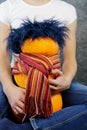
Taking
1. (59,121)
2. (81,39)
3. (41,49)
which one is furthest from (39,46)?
(81,39)

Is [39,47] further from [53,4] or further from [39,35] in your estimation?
[53,4]

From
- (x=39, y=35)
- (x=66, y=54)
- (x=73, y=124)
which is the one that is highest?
(x=39, y=35)

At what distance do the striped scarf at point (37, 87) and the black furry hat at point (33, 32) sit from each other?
2.7 inches

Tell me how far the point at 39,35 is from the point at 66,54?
20 cm

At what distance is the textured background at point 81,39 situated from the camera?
152 centimetres

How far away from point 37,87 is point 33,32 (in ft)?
0.66

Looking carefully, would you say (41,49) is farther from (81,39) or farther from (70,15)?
(81,39)

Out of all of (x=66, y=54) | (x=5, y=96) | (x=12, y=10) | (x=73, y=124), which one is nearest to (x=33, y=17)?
(x=12, y=10)

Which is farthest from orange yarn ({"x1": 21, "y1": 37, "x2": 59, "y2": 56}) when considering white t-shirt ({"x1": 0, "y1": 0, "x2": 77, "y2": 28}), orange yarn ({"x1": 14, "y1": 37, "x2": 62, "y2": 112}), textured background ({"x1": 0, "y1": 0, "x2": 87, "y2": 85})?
textured background ({"x1": 0, "y1": 0, "x2": 87, "y2": 85})

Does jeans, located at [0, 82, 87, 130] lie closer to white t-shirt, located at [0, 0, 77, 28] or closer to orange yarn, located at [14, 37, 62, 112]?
orange yarn, located at [14, 37, 62, 112]

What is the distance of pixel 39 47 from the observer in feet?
3.42

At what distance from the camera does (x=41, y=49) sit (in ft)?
3.42

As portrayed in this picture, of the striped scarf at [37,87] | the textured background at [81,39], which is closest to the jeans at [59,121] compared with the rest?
the striped scarf at [37,87]

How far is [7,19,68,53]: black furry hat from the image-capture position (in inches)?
41.1
